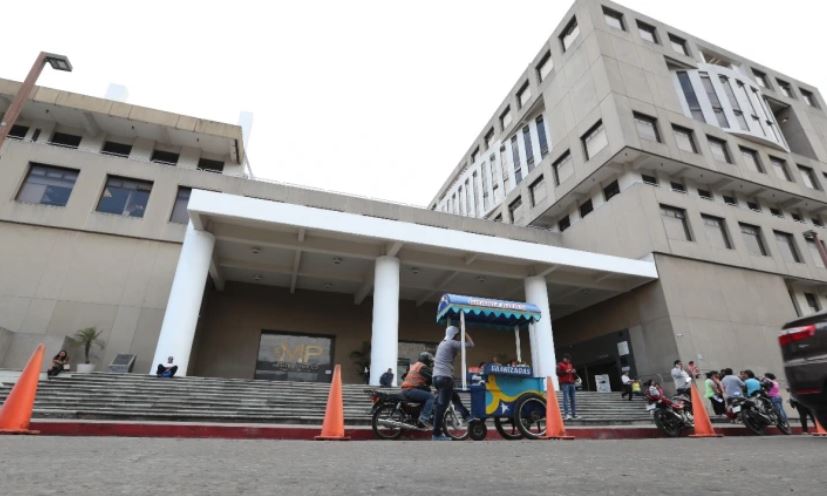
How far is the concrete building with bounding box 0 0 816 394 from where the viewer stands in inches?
637

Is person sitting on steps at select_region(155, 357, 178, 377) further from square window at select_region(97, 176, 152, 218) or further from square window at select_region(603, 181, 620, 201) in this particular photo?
square window at select_region(603, 181, 620, 201)

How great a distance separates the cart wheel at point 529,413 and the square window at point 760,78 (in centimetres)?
3883

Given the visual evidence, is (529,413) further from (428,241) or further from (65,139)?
(65,139)

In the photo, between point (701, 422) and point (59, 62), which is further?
point (59, 62)

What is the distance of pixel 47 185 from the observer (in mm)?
18828

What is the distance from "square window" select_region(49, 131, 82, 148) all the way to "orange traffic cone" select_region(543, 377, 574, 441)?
2484 cm

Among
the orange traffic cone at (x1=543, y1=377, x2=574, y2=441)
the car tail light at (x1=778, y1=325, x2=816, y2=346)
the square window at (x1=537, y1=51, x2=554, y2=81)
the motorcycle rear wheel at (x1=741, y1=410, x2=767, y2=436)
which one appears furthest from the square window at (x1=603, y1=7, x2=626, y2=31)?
the car tail light at (x1=778, y1=325, x2=816, y2=346)

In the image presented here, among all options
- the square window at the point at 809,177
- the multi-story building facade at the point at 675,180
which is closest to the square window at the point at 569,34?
the multi-story building facade at the point at 675,180

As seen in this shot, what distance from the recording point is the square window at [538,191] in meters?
28.6

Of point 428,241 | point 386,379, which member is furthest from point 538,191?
point 386,379

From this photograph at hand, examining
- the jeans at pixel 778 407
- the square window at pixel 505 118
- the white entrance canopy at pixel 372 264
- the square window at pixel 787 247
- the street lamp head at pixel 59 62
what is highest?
the square window at pixel 505 118

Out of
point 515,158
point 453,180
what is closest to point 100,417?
point 515,158

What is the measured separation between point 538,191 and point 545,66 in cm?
1038

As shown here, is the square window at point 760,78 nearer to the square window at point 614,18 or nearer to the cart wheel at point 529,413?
the square window at point 614,18
